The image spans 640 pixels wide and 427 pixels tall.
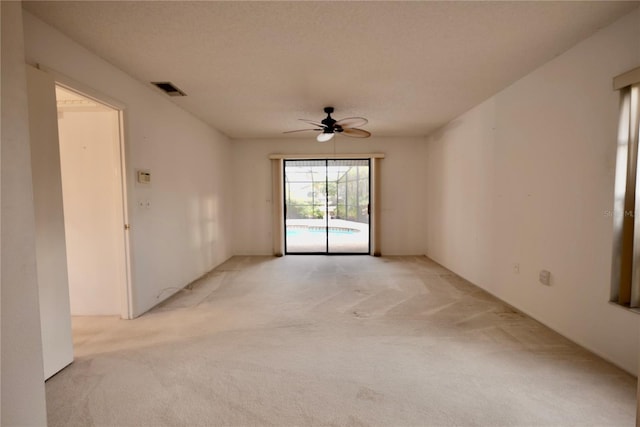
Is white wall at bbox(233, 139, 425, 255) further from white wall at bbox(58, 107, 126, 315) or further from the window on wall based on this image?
the window on wall

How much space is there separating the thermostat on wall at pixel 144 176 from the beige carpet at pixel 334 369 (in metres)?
1.43

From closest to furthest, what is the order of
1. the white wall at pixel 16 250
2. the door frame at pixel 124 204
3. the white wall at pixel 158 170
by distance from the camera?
1. the white wall at pixel 16 250
2. the white wall at pixel 158 170
3. the door frame at pixel 124 204

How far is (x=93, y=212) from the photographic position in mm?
3061

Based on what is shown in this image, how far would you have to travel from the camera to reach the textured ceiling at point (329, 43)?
1968mm

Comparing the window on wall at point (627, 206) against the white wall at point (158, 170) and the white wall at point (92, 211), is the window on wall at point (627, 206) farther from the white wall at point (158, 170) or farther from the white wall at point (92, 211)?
the white wall at point (92, 211)

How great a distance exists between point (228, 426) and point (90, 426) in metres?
0.75

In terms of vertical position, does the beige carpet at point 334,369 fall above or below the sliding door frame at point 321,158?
below

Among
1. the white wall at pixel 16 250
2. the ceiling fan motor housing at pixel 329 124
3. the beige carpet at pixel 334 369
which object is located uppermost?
the ceiling fan motor housing at pixel 329 124

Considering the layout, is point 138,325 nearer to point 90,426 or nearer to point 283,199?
point 90,426

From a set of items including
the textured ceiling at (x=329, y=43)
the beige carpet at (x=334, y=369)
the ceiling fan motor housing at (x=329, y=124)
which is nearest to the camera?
the beige carpet at (x=334, y=369)

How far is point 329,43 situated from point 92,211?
2.87m

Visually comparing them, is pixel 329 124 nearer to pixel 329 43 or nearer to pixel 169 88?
pixel 329 43

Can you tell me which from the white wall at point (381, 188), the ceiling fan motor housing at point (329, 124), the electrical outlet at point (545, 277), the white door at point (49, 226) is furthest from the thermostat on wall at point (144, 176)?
the electrical outlet at point (545, 277)

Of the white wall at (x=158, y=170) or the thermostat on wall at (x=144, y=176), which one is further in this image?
the thermostat on wall at (x=144, y=176)
